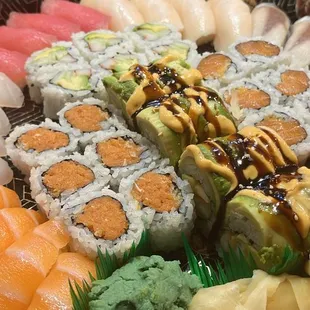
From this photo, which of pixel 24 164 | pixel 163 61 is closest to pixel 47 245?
pixel 24 164

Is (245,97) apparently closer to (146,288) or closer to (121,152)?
(121,152)

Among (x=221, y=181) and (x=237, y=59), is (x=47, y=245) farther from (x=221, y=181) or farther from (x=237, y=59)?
(x=237, y=59)

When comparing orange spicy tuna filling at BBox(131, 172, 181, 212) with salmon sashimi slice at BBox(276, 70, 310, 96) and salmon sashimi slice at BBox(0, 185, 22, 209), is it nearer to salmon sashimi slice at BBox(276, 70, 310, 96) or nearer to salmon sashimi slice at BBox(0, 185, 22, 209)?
salmon sashimi slice at BBox(0, 185, 22, 209)

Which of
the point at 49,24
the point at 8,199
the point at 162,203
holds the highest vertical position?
the point at 49,24

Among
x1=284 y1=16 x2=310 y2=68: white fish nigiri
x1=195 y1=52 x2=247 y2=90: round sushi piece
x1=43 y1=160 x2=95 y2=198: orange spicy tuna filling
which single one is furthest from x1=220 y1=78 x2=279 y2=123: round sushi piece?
x1=43 y1=160 x2=95 y2=198: orange spicy tuna filling

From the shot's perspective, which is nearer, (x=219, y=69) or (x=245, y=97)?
(x=245, y=97)

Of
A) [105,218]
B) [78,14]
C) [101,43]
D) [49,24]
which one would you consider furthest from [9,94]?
[105,218]

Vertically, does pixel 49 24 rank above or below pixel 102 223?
above

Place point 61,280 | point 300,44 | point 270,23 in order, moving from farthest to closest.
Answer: point 270,23
point 300,44
point 61,280
